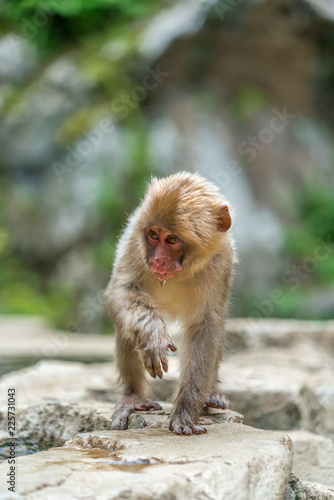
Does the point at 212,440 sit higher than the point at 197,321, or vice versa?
the point at 197,321

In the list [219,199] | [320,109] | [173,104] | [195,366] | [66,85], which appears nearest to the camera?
[195,366]

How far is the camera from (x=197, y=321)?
138 inches

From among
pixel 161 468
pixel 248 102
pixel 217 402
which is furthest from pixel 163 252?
pixel 248 102

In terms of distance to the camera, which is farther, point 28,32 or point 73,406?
point 28,32

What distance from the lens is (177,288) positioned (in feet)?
12.0

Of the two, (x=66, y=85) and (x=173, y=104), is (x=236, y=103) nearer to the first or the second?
(x=173, y=104)

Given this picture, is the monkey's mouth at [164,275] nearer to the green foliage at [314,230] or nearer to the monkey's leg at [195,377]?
the monkey's leg at [195,377]

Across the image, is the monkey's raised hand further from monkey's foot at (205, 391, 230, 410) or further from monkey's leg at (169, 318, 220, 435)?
monkey's foot at (205, 391, 230, 410)

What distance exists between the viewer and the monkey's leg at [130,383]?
11.9 feet

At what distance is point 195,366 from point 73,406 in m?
0.92

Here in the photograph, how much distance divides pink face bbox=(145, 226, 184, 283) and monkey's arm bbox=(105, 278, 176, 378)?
18 centimetres

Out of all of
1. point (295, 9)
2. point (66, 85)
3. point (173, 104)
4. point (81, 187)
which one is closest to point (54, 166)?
point (81, 187)

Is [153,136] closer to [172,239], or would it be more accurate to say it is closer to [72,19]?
[72,19]

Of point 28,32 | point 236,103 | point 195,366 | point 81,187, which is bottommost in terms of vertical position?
point 195,366
